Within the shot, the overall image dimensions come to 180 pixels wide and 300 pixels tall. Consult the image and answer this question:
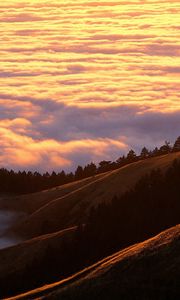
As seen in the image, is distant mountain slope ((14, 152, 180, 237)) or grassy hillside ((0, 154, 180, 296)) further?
distant mountain slope ((14, 152, 180, 237))

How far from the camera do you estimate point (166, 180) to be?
5335 inches

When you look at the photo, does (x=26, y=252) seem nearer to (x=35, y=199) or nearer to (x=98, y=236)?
(x=98, y=236)

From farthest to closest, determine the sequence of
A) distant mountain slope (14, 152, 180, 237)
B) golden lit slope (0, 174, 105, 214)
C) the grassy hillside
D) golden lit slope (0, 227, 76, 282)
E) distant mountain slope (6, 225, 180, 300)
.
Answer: golden lit slope (0, 174, 105, 214), distant mountain slope (14, 152, 180, 237), golden lit slope (0, 227, 76, 282), the grassy hillside, distant mountain slope (6, 225, 180, 300)

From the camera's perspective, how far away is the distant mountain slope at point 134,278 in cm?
7406

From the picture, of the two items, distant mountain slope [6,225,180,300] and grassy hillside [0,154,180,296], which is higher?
grassy hillside [0,154,180,296]

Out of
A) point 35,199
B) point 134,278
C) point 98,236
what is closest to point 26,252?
point 98,236

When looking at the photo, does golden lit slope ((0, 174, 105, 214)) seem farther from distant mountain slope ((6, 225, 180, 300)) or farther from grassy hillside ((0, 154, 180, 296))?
distant mountain slope ((6, 225, 180, 300))

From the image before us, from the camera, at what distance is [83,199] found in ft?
536

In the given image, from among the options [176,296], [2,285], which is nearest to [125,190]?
[2,285]

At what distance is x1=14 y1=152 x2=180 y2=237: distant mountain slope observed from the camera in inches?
6048

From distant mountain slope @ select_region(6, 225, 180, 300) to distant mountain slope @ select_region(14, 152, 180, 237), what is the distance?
6159 centimetres

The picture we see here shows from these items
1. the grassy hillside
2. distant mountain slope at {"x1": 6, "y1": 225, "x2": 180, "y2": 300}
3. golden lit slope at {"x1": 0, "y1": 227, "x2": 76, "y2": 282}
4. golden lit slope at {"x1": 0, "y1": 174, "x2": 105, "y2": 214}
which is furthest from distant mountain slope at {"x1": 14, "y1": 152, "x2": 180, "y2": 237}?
distant mountain slope at {"x1": 6, "y1": 225, "x2": 180, "y2": 300}

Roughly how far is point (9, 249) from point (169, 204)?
19.6m

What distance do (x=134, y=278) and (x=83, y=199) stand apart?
86.3 metres
